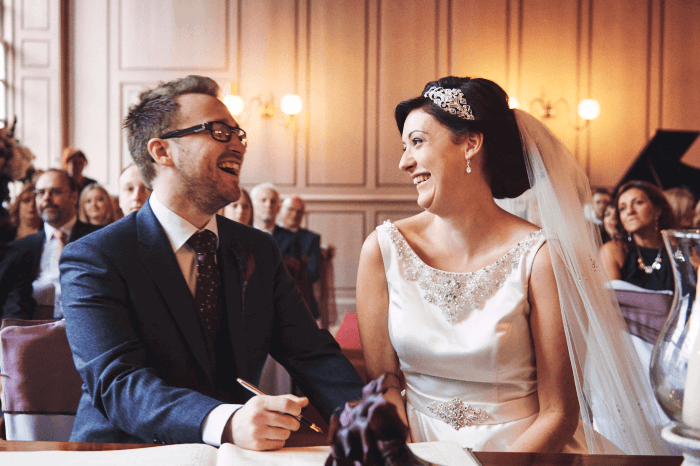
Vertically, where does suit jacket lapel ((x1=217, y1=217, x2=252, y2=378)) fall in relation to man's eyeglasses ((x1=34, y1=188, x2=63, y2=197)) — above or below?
below

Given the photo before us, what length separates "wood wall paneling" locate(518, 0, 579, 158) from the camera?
23.9 feet

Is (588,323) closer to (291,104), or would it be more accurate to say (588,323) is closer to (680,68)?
(291,104)

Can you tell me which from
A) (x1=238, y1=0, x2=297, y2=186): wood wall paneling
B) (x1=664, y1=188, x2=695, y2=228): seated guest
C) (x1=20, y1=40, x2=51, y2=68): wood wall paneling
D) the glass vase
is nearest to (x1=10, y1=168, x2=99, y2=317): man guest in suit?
the glass vase

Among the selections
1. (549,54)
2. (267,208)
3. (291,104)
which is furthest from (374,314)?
(549,54)

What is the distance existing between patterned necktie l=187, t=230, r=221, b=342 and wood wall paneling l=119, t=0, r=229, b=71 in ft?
20.8

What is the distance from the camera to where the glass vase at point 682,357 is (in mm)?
708

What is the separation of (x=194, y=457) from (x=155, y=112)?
102 cm

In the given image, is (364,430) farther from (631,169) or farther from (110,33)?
(110,33)

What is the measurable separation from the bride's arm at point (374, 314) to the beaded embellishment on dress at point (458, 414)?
0.18m

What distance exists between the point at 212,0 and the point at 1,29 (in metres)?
2.62

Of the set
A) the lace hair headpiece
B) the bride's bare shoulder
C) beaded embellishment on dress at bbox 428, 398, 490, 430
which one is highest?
the lace hair headpiece

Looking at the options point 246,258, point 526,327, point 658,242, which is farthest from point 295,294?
point 658,242

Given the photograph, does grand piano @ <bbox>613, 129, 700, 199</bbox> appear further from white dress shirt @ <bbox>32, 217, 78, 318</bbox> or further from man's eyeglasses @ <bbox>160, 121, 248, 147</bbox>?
man's eyeglasses @ <bbox>160, 121, 248, 147</bbox>

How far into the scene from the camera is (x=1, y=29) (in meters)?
7.22
